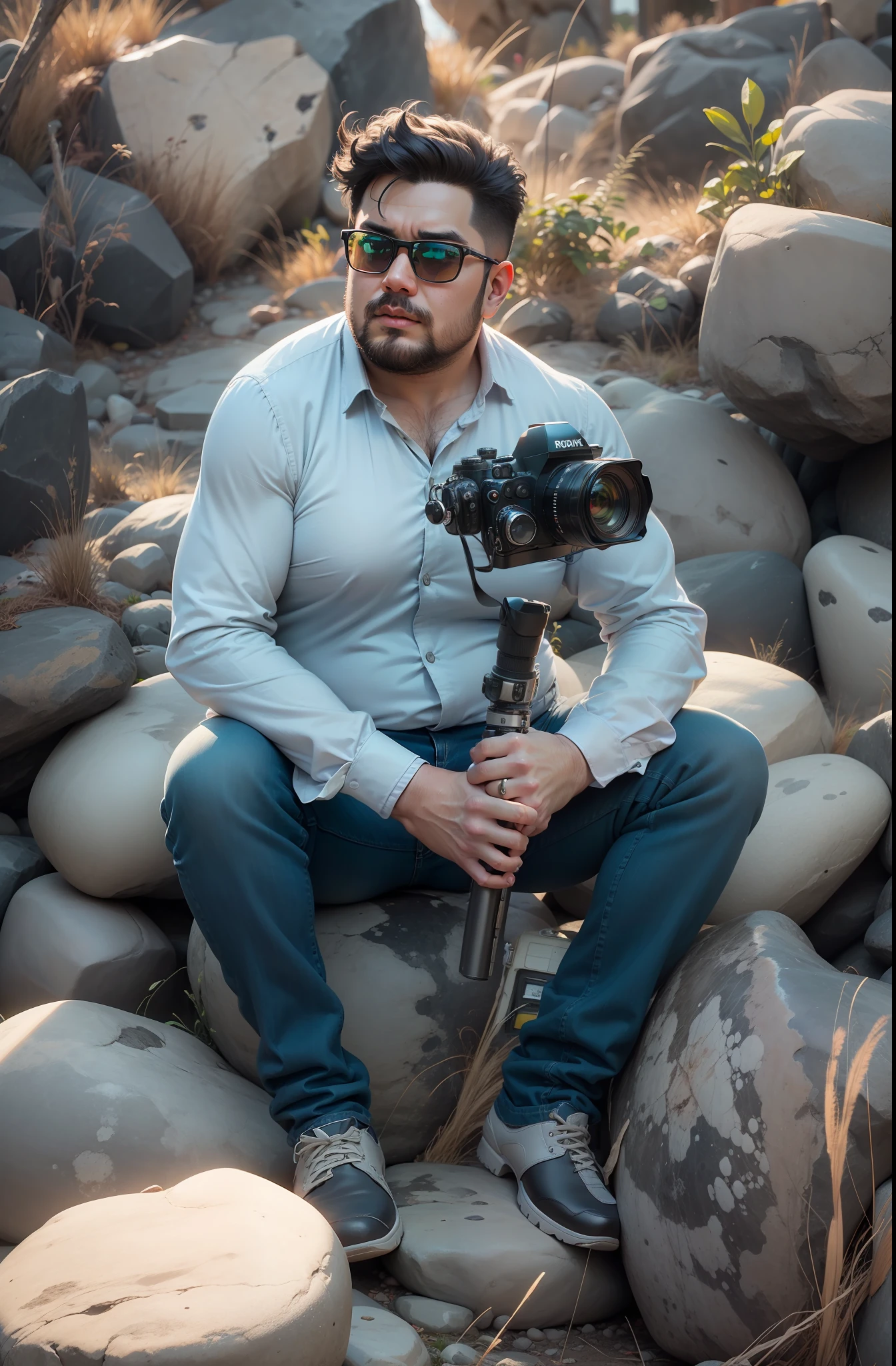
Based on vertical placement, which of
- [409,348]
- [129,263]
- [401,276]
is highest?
[401,276]

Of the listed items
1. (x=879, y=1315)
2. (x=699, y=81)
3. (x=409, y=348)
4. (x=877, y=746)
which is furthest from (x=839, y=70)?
(x=879, y=1315)

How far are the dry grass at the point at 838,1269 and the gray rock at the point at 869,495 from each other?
2324mm

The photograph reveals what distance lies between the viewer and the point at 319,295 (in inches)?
232

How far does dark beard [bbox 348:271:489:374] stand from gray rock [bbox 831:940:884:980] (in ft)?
4.89

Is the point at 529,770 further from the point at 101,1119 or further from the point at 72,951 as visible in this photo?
the point at 72,951

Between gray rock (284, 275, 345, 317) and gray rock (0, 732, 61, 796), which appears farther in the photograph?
gray rock (284, 275, 345, 317)

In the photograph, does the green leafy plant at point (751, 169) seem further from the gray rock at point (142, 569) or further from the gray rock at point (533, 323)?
the gray rock at point (142, 569)

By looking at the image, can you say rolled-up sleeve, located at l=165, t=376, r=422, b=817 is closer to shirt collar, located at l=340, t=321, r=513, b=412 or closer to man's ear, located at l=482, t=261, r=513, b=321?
shirt collar, located at l=340, t=321, r=513, b=412

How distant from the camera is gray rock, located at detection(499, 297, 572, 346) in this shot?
539 centimetres

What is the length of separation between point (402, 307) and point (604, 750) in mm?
894

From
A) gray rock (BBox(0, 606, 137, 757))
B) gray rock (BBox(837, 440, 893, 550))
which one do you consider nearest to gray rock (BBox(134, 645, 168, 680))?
gray rock (BBox(0, 606, 137, 757))

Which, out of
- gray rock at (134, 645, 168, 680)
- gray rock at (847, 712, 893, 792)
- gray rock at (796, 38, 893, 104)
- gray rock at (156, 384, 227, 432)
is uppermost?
gray rock at (796, 38, 893, 104)

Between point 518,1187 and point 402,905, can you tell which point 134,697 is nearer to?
point 402,905

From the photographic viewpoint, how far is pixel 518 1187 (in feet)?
6.79
